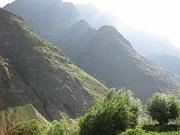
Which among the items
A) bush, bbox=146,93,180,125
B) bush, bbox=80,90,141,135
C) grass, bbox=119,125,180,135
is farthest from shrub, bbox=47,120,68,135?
bush, bbox=80,90,141,135

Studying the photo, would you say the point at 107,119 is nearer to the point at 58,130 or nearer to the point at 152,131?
the point at 152,131

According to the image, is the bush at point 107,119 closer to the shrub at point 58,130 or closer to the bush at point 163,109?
the bush at point 163,109

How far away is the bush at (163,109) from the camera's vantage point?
261 ft

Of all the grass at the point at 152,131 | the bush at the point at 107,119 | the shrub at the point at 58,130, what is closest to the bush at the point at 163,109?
the grass at the point at 152,131

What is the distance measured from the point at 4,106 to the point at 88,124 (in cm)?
4911

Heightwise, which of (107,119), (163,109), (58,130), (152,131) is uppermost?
(163,109)

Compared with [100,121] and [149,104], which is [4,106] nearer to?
[100,121]

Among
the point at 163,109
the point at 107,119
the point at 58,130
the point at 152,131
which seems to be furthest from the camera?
the point at 58,130

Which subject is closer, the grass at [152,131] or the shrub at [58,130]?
the grass at [152,131]

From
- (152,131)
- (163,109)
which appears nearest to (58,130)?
(163,109)

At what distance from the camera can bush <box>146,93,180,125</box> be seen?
79.4 metres

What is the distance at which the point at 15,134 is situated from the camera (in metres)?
7.78

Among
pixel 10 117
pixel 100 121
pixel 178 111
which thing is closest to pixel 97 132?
pixel 100 121

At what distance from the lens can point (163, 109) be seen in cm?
8056
